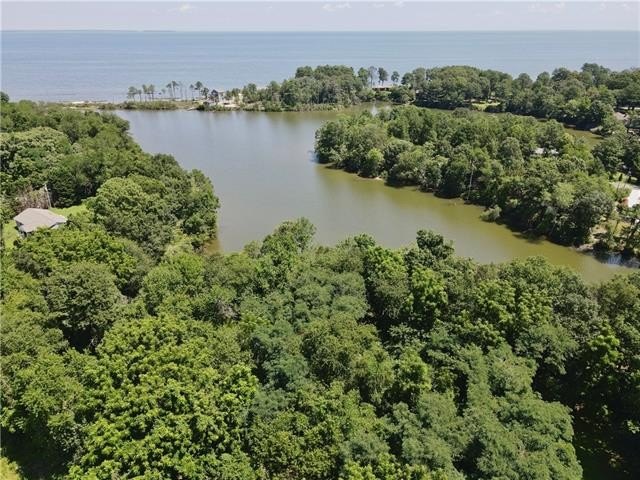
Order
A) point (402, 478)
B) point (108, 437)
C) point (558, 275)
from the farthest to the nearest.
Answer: point (558, 275) → point (108, 437) → point (402, 478)

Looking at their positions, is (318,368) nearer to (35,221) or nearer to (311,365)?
(311,365)

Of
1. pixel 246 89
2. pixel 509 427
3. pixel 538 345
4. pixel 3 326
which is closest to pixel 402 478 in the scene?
pixel 509 427

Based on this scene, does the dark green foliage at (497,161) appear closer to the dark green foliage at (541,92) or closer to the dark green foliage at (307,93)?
the dark green foliage at (541,92)

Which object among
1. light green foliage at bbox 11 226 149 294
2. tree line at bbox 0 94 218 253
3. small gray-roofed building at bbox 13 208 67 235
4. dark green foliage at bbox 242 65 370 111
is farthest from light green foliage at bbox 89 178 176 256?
dark green foliage at bbox 242 65 370 111

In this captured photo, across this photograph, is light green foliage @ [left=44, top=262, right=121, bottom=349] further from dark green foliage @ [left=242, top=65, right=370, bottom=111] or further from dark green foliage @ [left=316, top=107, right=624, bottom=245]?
dark green foliage @ [left=242, top=65, right=370, bottom=111]

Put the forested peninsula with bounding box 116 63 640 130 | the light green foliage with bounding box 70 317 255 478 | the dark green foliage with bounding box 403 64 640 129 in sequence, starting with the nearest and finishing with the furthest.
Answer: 1. the light green foliage with bounding box 70 317 255 478
2. the dark green foliage with bounding box 403 64 640 129
3. the forested peninsula with bounding box 116 63 640 130

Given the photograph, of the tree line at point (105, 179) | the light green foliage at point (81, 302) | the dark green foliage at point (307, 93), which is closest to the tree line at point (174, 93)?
the dark green foliage at point (307, 93)

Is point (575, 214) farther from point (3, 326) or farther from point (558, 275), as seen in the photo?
point (3, 326)
